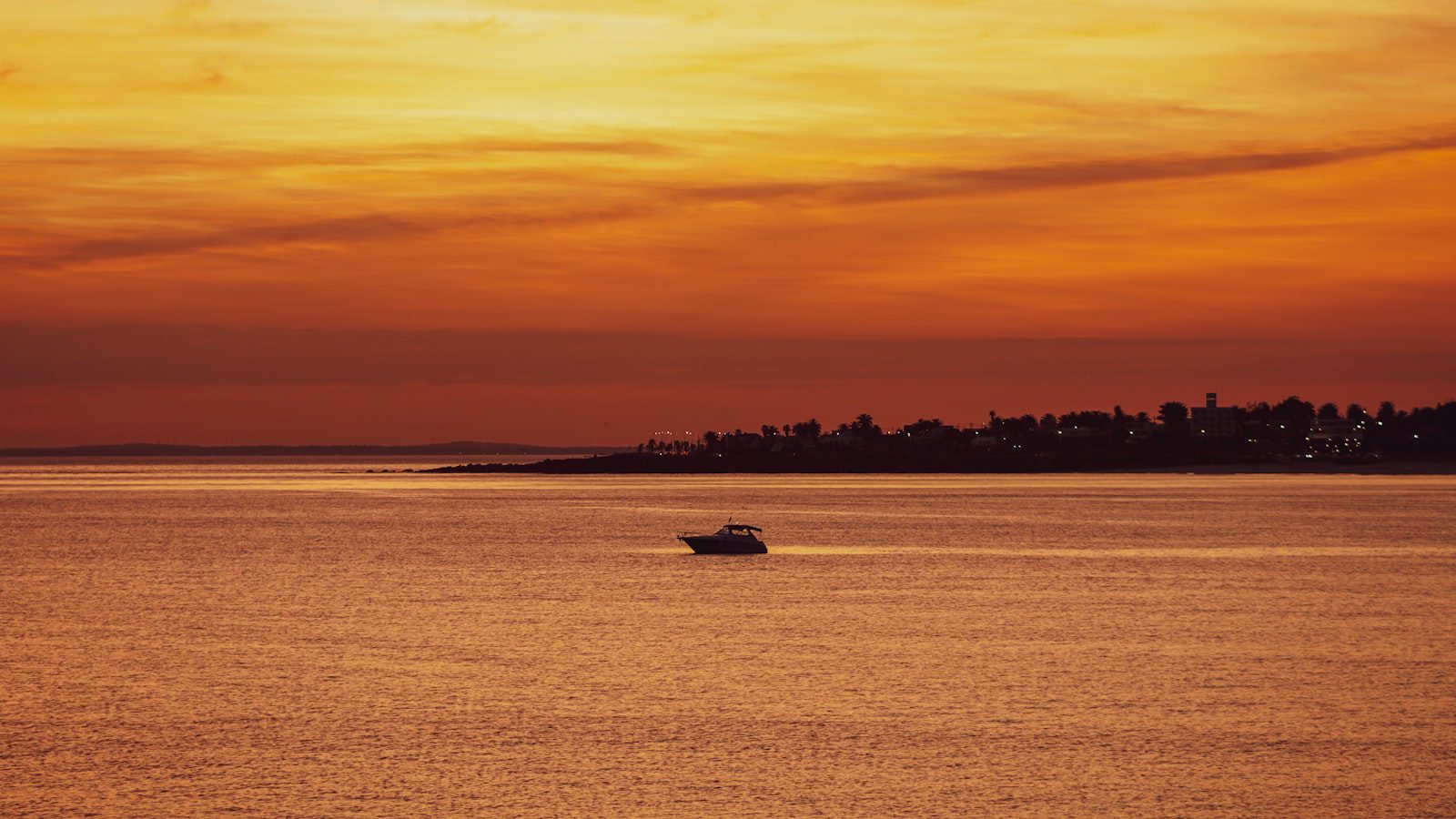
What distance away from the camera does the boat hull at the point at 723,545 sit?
110312mm

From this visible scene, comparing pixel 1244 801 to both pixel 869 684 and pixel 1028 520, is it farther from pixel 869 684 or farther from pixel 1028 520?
pixel 1028 520

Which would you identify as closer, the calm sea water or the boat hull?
the calm sea water

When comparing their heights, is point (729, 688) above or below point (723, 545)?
below

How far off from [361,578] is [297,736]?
51.4 metres

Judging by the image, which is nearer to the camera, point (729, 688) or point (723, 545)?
point (729, 688)

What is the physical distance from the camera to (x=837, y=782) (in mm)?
35688

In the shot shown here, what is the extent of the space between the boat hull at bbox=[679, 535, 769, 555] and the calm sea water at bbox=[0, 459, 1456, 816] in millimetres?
7045

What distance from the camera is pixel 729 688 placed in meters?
48.3

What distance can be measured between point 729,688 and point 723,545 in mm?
62259

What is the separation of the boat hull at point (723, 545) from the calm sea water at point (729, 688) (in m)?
7.05

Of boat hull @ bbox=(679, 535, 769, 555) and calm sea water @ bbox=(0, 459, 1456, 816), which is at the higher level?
boat hull @ bbox=(679, 535, 769, 555)

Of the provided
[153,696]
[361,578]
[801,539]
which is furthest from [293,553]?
[153,696]

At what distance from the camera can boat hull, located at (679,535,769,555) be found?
362 ft

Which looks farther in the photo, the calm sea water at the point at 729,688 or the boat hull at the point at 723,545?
the boat hull at the point at 723,545
